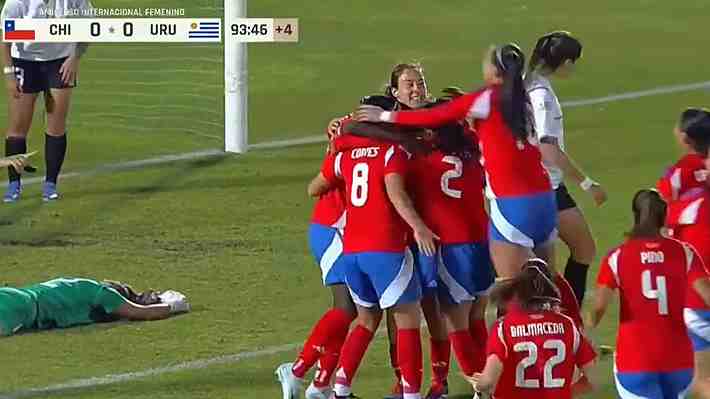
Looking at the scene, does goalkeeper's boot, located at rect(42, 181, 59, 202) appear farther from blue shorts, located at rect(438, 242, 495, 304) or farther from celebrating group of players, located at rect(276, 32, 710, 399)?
blue shorts, located at rect(438, 242, 495, 304)

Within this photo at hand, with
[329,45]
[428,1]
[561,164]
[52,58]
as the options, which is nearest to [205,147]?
[52,58]

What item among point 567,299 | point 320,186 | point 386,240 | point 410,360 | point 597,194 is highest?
point 320,186

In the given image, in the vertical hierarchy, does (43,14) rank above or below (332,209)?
above

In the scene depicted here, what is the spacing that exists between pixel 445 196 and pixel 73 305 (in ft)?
9.68

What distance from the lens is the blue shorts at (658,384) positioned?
7898 mm

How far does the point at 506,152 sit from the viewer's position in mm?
8867

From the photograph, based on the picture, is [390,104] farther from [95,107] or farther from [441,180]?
[95,107]

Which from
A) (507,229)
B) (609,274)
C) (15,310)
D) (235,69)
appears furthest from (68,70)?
(609,274)

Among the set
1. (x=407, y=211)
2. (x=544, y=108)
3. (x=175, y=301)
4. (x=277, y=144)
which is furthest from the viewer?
(x=277, y=144)

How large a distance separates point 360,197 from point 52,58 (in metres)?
6.29

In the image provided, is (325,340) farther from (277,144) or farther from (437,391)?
(277,144)

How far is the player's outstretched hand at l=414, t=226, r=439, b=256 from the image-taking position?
8.55 metres

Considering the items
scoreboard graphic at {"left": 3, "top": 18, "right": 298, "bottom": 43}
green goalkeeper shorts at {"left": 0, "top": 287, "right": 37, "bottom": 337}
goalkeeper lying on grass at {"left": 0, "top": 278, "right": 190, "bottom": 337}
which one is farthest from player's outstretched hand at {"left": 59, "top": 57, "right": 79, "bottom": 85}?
green goalkeeper shorts at {"left": 0, "top": 287, "right": 37, "bottom": 337}

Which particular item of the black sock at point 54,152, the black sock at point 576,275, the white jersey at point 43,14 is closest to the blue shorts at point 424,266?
the black sock at point 576,275
